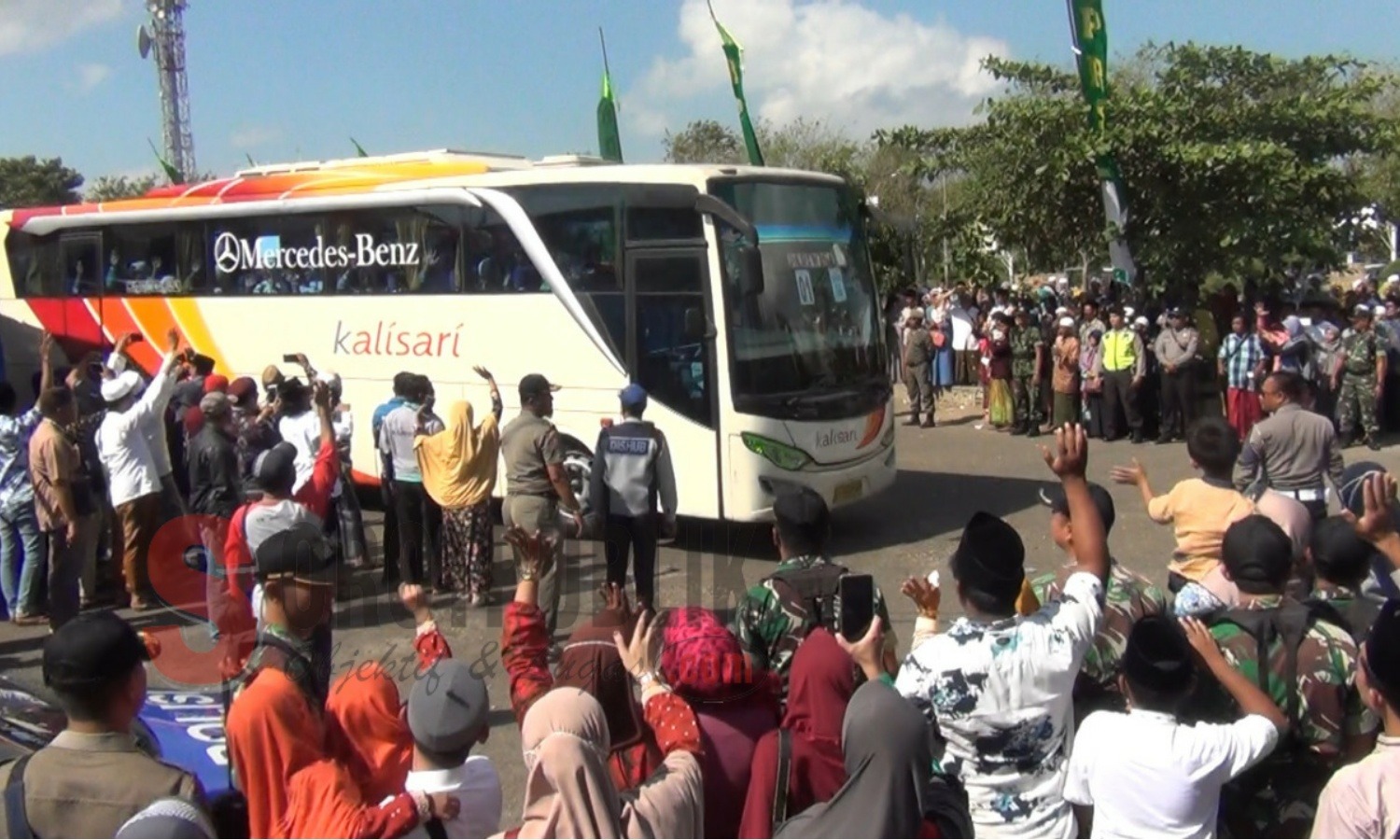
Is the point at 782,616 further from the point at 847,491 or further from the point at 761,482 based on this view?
the point at 847,491

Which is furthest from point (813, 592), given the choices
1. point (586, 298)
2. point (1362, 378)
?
point (1362, 378)

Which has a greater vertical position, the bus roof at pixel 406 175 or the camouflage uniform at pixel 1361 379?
the bus roof at pixel 406 175

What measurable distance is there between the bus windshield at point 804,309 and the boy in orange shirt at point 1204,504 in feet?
17.4

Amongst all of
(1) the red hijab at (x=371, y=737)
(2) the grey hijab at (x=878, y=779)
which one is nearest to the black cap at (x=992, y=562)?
(2) the grey hijab at (x=878, y=779)

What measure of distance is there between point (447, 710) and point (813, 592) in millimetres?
1530

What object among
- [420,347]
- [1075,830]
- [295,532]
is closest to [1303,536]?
[1075,830]

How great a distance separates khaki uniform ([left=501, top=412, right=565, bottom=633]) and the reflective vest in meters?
10.2

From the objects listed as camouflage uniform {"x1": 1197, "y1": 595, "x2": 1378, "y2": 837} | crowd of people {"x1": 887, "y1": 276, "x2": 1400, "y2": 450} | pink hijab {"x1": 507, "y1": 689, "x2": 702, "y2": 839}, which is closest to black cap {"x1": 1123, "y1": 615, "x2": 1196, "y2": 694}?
camouflage uniform {"x1": 1197, "y1": 595, "x2": 1378, "y2": 837}

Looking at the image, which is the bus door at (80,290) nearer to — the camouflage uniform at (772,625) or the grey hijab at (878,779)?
the camouflage uniform at (772,625)

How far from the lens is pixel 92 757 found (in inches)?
122

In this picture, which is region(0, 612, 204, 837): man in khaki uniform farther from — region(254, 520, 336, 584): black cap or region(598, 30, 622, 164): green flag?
region(598, 30, 622, 164): green flag

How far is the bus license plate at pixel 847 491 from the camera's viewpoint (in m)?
11.5

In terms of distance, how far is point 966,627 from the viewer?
3.57 metres

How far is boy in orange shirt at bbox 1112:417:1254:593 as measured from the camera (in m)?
5.73
